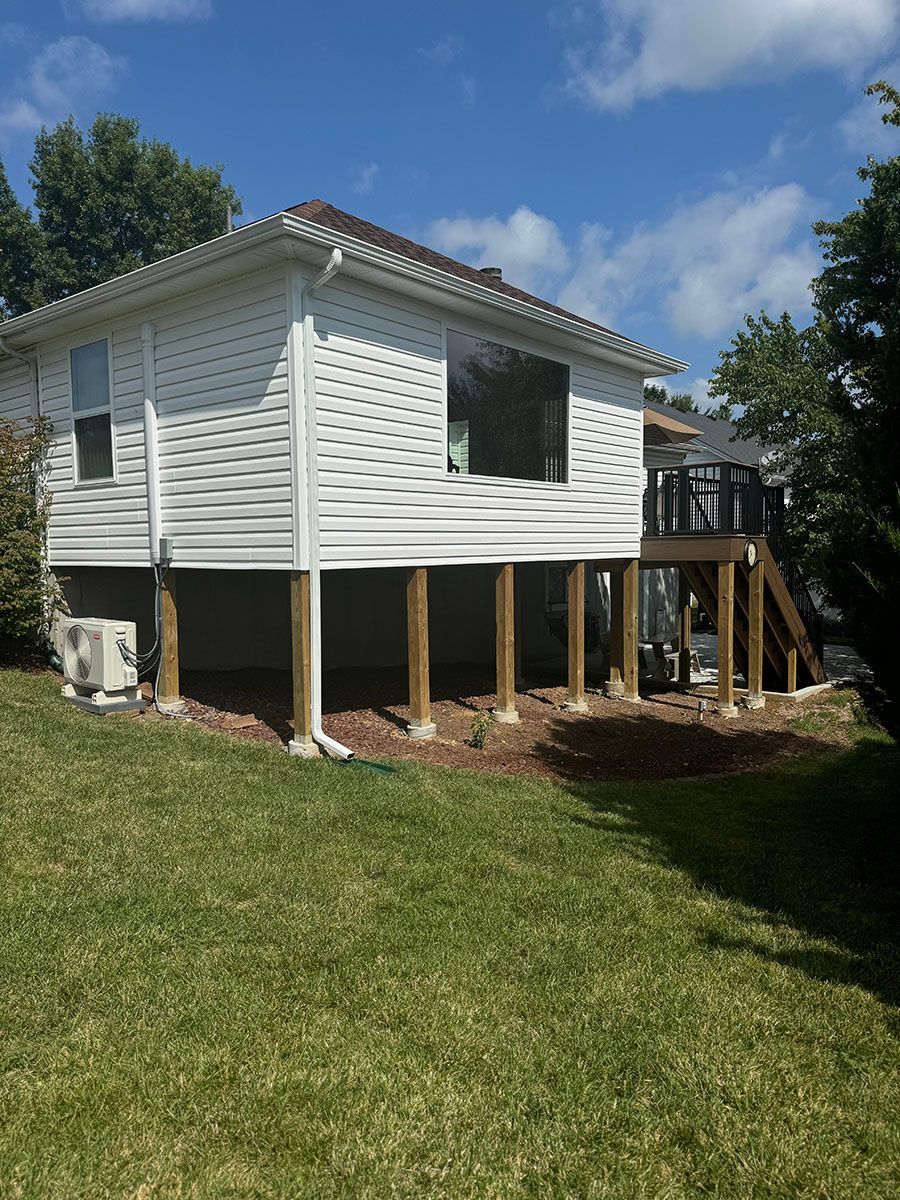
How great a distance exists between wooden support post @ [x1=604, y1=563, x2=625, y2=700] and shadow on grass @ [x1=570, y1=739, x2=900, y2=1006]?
11.7ft

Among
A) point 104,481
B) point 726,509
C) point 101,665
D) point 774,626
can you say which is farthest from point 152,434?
point 774,626

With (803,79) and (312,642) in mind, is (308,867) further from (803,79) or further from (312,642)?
(803,79)

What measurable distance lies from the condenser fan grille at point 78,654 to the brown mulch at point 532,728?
1.17 m

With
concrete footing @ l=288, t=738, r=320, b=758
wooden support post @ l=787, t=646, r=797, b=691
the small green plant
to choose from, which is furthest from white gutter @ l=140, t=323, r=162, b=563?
wooden support post @ l=787, t=646, r=797, b=691

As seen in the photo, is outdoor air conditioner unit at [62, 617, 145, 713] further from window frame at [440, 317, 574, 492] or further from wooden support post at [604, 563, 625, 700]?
wooden support post at [604, 563, 625, 700]

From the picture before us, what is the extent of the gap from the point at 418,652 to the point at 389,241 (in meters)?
4.47

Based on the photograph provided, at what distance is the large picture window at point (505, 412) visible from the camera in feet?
28.9

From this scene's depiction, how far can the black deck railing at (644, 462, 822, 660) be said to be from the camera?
38.3ft

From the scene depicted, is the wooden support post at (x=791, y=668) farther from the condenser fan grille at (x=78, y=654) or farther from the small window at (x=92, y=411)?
the small window at (x=92, y=411)

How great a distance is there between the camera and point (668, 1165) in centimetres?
256

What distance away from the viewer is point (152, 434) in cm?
834

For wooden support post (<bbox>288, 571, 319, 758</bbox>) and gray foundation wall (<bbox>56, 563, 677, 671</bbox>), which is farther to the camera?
gray foundation wall (<bbox>56, 563, 677, 671</bbox>)

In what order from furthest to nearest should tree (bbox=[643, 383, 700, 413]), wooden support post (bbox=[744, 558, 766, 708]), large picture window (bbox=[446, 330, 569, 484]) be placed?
tree (bbox=[643, 383, 700, 413]) < wooden support post (bbox=[744, 558, 766, 708]) < large picture window (bbox=[446, 330, 569, 484])

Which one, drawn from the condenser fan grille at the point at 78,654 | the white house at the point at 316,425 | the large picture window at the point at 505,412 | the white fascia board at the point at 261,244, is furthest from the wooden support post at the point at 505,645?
the condenser fan grille at the point at 78,654
